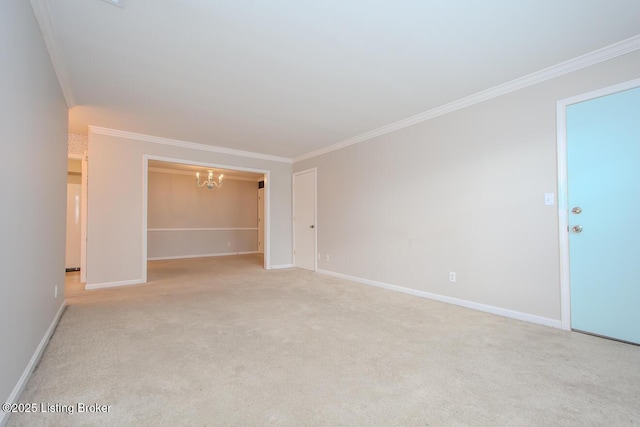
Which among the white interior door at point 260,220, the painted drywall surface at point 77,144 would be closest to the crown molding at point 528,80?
the painted drywall surface at point 77,144

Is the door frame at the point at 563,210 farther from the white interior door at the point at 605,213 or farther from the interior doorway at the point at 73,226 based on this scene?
the interior doorway at the point at 73,226

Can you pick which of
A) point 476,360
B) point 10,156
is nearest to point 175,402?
point 10,156

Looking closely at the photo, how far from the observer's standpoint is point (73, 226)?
5.64 m

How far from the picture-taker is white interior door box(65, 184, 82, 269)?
563 cm

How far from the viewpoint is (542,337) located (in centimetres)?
242

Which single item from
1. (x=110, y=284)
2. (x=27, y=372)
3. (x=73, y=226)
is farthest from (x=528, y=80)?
(x=73, y=226)

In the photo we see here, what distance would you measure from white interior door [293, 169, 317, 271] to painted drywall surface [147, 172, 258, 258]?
3.19m

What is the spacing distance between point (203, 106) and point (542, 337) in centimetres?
421

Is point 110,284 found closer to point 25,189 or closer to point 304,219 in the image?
point 25,189

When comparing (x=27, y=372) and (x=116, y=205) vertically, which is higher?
(x=116, y=205)

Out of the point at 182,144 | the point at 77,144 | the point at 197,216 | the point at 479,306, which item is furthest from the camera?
the point at 197,216

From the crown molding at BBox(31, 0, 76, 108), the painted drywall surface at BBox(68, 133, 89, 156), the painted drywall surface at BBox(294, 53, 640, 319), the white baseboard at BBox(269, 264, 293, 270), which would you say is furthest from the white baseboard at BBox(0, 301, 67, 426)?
the painted drywall surface at BBox(294, 53, 640, 319)

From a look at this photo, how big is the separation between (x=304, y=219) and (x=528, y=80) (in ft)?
13.8

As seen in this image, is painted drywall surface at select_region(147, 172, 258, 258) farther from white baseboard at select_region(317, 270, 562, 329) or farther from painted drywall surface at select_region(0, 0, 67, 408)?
white baseboard at select_region(317, 270, 562, 329)
